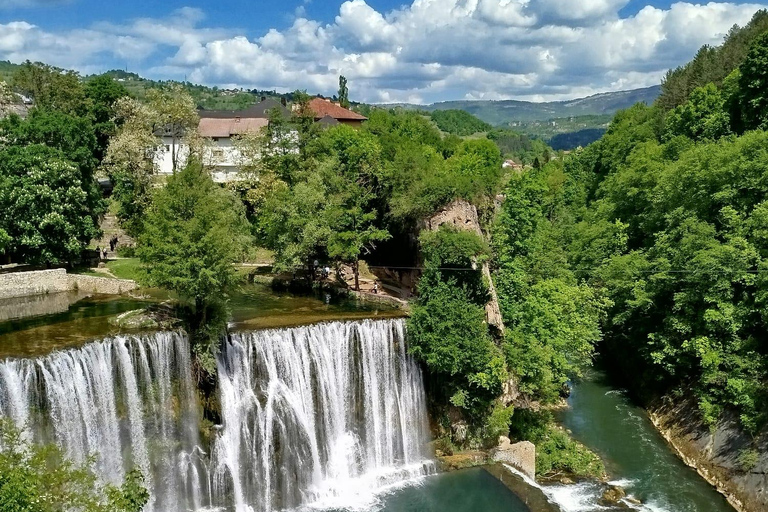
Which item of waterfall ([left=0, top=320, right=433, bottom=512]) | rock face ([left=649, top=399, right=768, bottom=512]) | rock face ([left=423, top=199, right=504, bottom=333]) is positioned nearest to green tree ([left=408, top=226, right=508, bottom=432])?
waterfall ([left=0, top=320, right=433, bottom=512])

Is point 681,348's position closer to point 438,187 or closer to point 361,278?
point 438,187

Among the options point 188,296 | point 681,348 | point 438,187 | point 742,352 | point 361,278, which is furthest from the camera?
point 361,278

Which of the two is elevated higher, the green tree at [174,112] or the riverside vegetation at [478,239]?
the green tree at [174,112]

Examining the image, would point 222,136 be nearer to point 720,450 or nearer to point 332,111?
point 332,111

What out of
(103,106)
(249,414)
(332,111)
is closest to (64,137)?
(103,106)

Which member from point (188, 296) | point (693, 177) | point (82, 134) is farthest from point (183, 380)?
point (693, 177)

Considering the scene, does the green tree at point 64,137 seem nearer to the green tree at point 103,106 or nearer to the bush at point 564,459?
the green tree at point 103,106

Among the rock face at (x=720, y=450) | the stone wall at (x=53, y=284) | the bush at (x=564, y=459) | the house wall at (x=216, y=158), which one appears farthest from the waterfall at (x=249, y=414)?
the house wall at (x=216, y=158)
